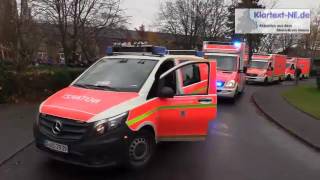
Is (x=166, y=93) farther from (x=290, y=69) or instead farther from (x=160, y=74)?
(x=290, y=69)

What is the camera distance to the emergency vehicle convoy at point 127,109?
585 centimetres

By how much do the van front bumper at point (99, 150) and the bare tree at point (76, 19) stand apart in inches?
876

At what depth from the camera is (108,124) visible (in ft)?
19.2

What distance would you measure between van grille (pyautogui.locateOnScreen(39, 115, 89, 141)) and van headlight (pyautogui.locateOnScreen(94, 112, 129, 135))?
17 centimetres

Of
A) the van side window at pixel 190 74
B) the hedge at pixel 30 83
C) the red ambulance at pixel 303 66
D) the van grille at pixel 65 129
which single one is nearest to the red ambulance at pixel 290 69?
the red ambulance at pixel 303 66

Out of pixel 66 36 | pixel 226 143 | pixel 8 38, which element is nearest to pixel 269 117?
pixel 226 143

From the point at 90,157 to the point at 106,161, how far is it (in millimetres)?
249

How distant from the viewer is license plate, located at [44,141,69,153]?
589cm

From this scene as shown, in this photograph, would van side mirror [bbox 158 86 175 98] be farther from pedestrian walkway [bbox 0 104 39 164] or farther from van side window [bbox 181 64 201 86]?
pedestrian walkway [bbox 0 104 39 164]

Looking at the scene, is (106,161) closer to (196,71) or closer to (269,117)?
(196,71)

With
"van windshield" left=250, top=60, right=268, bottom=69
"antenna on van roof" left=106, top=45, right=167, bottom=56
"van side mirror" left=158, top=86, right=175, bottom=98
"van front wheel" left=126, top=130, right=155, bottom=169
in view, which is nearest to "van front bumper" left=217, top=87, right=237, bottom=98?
"antenna on van roof" left=106, top=45, right=167, bottom=56

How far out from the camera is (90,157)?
5812 mm

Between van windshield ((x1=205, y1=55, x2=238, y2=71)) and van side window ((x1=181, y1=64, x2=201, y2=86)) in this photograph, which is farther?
van windshield ((x1=205, y1=55, x2=238, y2=71))

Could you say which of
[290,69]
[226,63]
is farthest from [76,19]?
[290,69]
